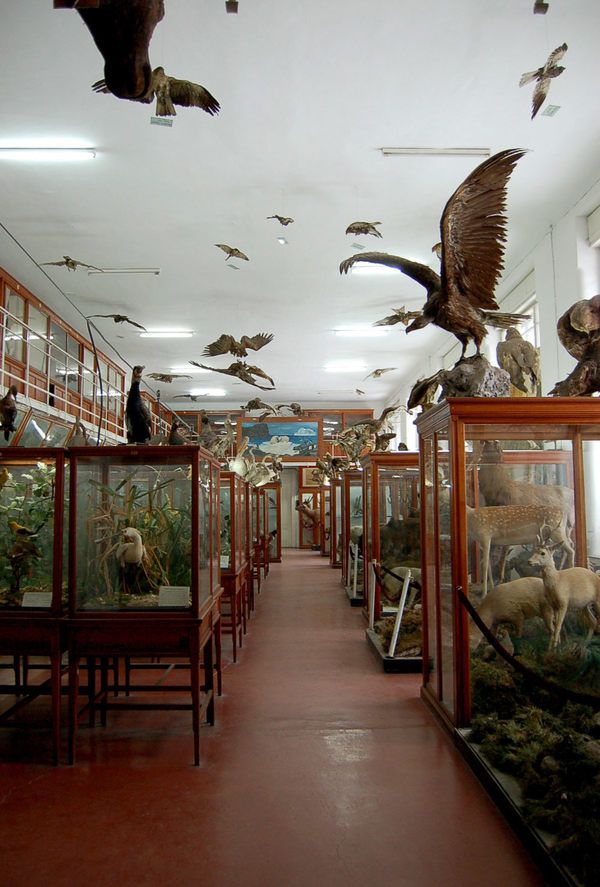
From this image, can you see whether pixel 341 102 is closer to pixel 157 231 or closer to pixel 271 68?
pixel 271 68

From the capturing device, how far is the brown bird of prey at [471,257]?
3.35 metres

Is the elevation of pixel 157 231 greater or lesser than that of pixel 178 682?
greater

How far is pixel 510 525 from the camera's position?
3729 millimetres

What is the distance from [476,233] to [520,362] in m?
1.74

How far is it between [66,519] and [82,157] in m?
4.00

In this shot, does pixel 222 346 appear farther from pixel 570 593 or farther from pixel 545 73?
pixel 570 593

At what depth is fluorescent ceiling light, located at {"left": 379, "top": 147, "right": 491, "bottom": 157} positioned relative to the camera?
612cm

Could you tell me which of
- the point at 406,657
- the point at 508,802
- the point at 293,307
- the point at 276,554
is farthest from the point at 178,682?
the point at 276,554

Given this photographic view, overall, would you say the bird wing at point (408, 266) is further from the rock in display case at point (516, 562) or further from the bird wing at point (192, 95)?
the bird wing at point (192, 95)

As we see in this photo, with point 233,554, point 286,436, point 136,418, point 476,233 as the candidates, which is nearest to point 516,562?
point 476,233

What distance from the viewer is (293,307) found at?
10.9 m

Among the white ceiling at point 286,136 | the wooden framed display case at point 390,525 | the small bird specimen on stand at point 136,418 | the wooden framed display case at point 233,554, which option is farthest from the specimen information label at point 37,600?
the wooden framed display case at point 390,525

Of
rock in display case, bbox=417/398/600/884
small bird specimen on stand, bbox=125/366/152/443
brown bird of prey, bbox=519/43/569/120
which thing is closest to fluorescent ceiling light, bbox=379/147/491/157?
brown bird of prey, bbox=519/43/569/120

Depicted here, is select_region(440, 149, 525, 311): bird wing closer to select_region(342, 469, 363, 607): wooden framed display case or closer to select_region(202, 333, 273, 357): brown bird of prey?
select_region(202, 333, 273, 357): brown bird of prey
